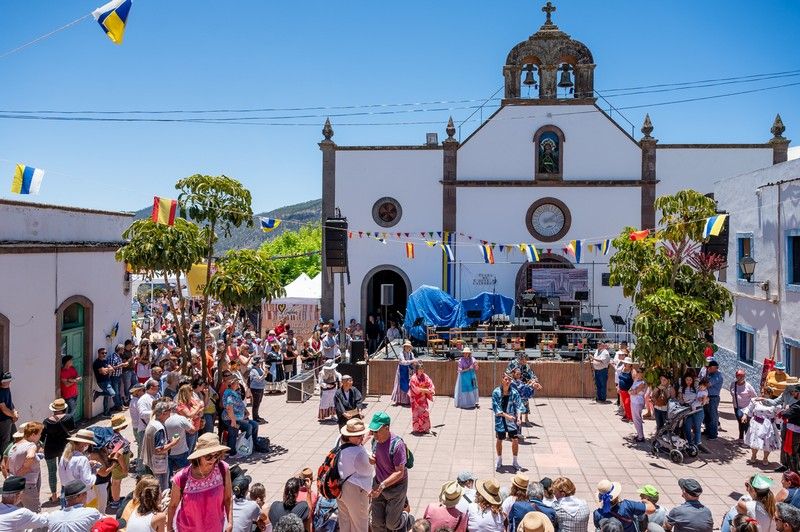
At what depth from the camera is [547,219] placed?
983 inches

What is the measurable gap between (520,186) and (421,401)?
14313 millimetres

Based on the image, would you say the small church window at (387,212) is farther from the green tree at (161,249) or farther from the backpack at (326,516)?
the backpack at (326,516)

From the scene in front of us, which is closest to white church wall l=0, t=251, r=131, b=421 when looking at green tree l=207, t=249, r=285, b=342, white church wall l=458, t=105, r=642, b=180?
green tree l=207, t=249, r=285, b=342

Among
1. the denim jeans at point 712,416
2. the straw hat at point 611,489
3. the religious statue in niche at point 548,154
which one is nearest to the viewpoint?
the straw hat at point 611,489

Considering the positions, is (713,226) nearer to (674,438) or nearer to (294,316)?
(674,438)

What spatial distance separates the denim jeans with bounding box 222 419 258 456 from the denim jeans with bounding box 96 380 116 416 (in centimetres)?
457

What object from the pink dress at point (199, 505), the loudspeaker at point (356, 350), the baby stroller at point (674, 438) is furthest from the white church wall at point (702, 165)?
the pink dress at point (199, 505)

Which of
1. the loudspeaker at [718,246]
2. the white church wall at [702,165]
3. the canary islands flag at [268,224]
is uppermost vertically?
the white church wall at [702,165]

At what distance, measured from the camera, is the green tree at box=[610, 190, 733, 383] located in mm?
11477

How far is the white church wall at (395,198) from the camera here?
2538 centimetres

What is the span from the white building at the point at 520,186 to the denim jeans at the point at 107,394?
11481mm

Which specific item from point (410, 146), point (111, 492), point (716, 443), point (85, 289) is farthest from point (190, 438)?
point (410, 146)

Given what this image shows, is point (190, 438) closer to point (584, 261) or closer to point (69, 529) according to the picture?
point (69, 529)

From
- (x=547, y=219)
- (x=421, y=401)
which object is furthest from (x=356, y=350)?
(x=547, y=219)
